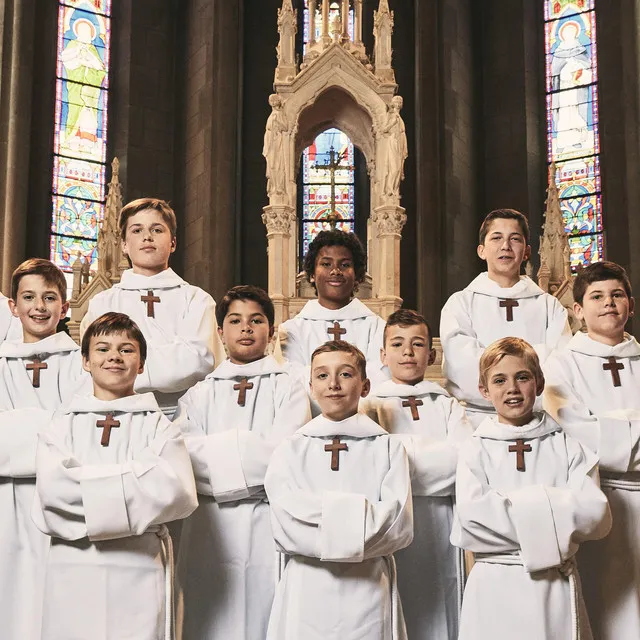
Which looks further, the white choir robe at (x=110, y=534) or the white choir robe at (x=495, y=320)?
the white choir robe at (x=495, y=320)

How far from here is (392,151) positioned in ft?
34.3

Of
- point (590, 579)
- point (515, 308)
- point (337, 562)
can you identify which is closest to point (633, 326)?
point (515, 308)

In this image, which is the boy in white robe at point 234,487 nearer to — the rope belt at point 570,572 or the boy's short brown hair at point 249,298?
the boy's short brown hair at point 249,298

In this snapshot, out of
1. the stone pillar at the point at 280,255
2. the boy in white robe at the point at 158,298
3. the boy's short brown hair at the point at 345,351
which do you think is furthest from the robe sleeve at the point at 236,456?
the stone pillar at the point at 280,255

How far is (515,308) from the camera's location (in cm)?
559

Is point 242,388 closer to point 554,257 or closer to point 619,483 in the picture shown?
point 619,483

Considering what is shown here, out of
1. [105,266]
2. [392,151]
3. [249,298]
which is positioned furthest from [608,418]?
[105,266]

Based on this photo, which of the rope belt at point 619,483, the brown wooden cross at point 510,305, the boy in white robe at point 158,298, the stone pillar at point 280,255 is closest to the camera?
the rope belt at point 619,483

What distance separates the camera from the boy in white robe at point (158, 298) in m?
5.43

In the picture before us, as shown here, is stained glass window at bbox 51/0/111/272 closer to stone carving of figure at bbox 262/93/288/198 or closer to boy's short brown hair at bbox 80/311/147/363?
stone carving of figure at bbox 262/93/288/198

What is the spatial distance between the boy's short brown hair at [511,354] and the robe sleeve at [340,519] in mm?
517

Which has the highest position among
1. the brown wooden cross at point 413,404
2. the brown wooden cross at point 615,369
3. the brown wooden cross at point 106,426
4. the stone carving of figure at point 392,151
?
the stone carving of figure at point 392,151

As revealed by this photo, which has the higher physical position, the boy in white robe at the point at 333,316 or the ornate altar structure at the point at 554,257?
the ornate altar structure at the point at 554,257

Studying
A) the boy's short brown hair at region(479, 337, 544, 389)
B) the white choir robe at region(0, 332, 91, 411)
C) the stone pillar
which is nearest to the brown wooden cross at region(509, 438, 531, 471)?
the boy's short brown hair at region(479, 337, 544, 389)
